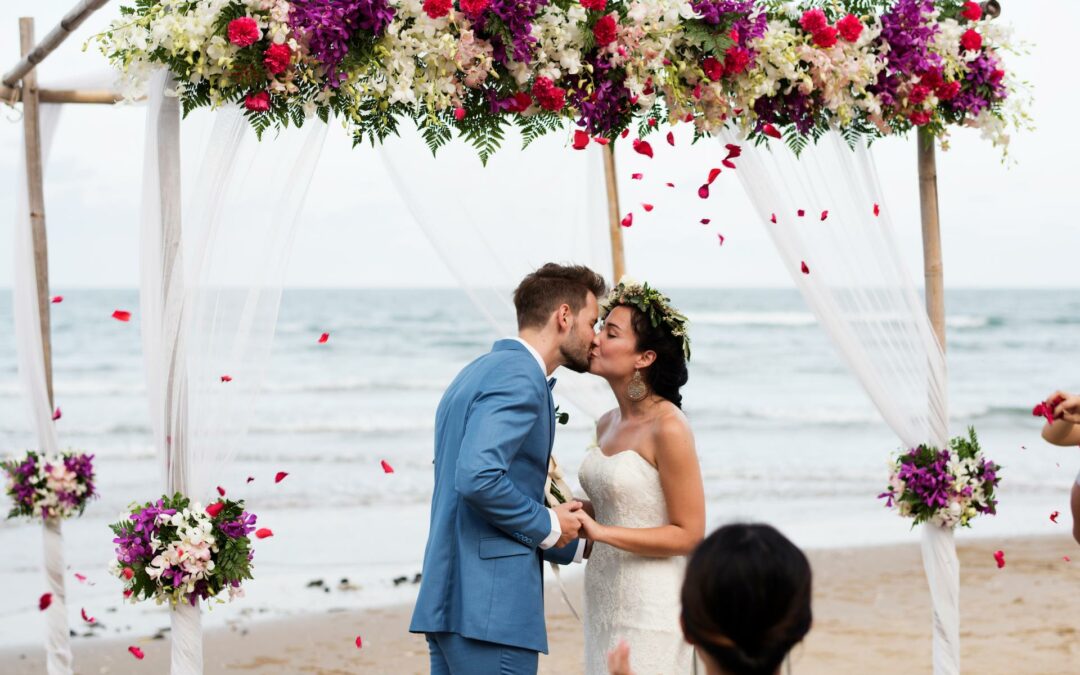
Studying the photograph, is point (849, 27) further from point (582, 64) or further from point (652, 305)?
point (652, 305)

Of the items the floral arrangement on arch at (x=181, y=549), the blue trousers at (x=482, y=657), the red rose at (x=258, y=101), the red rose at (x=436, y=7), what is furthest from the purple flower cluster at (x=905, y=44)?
the floral arrangement on arch at (x=181, y=549)

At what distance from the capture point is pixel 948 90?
13.0ft

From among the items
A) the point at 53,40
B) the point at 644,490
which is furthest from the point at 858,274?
the point at 53,40

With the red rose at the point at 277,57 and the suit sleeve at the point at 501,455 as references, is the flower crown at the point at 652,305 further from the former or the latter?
the red rose at the point at 277,57

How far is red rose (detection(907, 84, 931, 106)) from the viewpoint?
13.0 ft

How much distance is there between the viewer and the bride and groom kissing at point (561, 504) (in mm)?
3152

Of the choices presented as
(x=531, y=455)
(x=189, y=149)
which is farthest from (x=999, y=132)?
(x=189, y=149)

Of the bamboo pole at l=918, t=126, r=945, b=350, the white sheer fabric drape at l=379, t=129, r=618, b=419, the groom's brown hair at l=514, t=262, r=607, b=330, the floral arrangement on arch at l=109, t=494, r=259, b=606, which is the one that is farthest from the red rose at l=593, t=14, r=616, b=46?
the floral arrangement on arch at l=109, t=494, r=259, b=606

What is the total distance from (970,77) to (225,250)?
2.65 m

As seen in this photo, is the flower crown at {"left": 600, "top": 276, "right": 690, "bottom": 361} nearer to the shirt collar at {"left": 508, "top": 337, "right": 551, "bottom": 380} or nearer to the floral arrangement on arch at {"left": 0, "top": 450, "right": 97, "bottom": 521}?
the shirt collar at {"left": 508, "top": 337, "right": 551, "bottom": 380}

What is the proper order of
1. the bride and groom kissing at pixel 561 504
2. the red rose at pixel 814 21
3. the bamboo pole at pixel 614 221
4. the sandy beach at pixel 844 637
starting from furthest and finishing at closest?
the sandy beach at pixel 844 637, the bamboo pole at pixel 614 221, the red rose at pixel 814 21, the bride and groom kissing at pixel 561 504

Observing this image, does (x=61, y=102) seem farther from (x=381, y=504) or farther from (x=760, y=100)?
(x=381, y=504)

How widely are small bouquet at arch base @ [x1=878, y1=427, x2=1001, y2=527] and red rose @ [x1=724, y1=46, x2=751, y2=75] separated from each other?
5.36ft

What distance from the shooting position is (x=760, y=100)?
12.9ft
